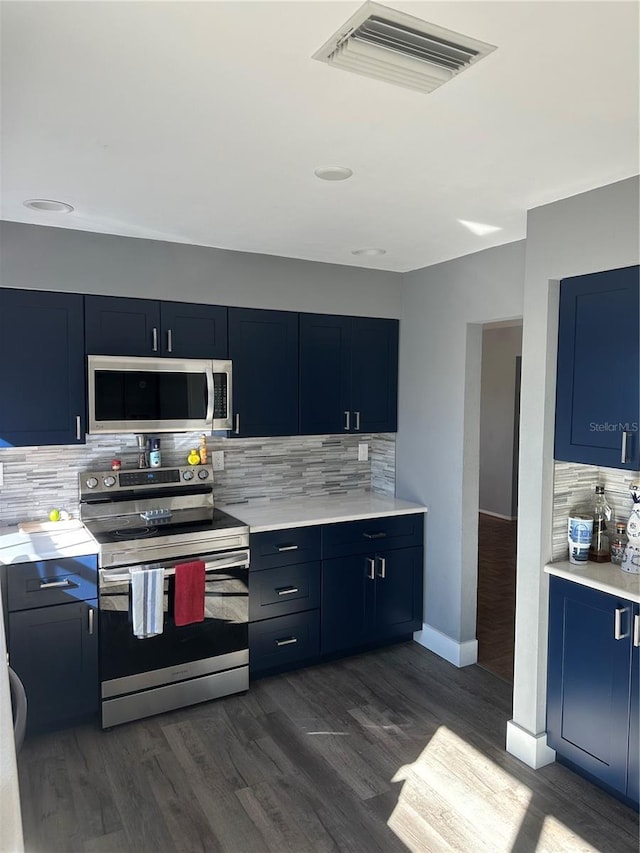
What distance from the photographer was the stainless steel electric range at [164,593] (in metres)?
2.98

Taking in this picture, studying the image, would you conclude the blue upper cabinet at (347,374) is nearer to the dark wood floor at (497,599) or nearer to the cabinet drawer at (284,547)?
the cabinet drawer at (284,547)

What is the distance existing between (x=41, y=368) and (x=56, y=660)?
1.42 metres

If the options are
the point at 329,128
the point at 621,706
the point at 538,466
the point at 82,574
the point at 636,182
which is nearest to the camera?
the point at 329,128

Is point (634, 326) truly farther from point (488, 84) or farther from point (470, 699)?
point (470, 699)

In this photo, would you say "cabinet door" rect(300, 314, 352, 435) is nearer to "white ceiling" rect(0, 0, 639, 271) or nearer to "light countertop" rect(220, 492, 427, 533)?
"light countertop" rect(220, 492, 427, 533)

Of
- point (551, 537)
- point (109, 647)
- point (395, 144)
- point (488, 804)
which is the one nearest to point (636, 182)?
point (395, 144)

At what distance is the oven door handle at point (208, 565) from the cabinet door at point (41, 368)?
72 cm

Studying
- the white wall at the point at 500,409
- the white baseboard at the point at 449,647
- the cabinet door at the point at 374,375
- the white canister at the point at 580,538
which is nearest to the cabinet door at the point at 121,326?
the cabinet door at the point at 374,375

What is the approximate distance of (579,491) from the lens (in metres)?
2.83

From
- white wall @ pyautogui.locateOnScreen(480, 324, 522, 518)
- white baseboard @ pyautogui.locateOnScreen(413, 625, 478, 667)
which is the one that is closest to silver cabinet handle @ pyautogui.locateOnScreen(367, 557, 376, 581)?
white baseboard @ pyautogui.locateOnScreen(413, 625, 478, 667)

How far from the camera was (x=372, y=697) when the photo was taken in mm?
3332

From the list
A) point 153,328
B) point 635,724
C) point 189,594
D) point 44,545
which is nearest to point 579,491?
point 635,724

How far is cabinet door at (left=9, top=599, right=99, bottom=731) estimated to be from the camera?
280 centimetres

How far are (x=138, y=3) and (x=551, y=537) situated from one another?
2.47m
